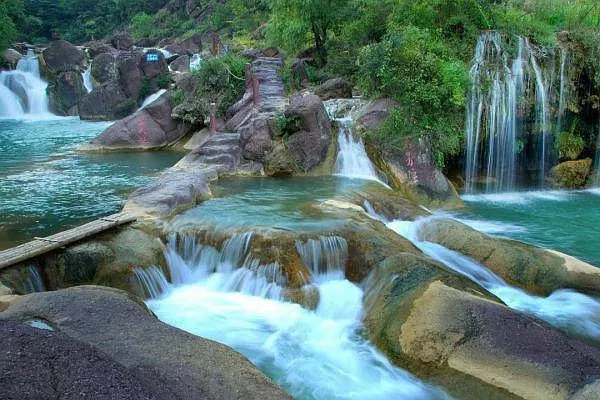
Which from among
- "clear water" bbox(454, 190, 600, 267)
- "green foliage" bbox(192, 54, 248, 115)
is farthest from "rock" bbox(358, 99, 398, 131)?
"green foliage" bbox(192, 54, 248, 115)

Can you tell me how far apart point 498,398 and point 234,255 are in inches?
181

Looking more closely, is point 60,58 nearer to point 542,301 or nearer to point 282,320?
point 282,320

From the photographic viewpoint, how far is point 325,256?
8242 millimetres

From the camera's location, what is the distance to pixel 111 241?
27.0ft

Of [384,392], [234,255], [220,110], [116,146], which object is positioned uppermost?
[220,110]

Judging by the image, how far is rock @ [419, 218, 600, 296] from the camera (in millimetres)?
7855

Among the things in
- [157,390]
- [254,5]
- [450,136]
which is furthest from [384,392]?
[254,5]

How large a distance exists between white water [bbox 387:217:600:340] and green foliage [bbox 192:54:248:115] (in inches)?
465

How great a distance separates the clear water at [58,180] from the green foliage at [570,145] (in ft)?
39.0

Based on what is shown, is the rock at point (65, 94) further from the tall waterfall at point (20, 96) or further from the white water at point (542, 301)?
the white water at point (542, 301)

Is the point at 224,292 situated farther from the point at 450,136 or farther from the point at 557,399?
the point at 450,136

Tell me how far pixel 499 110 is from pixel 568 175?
2966 mm

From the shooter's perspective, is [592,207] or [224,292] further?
[592,207]

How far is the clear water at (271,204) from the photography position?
9156 millimetres
